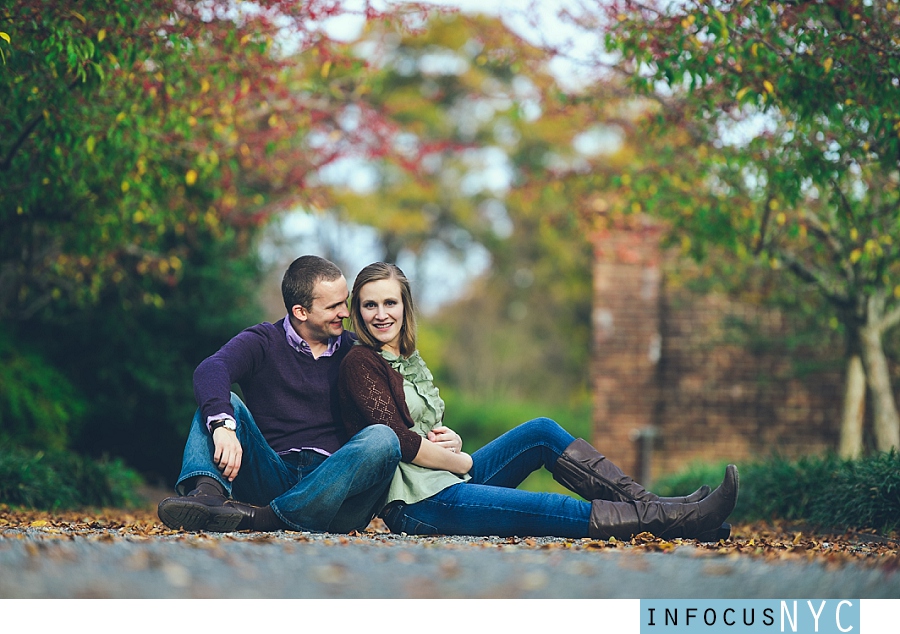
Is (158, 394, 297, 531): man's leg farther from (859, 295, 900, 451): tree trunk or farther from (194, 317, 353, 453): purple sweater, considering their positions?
(859, 295, 900, 451): tree trunk

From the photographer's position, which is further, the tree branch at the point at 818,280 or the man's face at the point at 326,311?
the tree branch at the point at 818,280

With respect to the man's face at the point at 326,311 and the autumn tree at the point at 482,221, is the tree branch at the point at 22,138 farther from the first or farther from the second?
the autumn tree at the point at 482,221

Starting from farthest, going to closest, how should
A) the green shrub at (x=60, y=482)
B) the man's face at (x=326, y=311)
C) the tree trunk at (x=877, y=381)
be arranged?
the tree trunk at (x=877, y=381) → the green shrub at (x=60, y=482) → the man's face at (x=326, y=311)

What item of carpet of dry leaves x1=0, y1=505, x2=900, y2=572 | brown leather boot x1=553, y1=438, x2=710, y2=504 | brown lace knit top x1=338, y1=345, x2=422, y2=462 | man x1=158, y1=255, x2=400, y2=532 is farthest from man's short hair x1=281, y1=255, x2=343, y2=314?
brown leather boot x1=553, y1=438, x2=710, y2=504

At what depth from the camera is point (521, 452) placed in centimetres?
409

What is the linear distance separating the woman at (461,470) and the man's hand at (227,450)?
492 mm

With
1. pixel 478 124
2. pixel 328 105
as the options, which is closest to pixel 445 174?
pixel 478 124

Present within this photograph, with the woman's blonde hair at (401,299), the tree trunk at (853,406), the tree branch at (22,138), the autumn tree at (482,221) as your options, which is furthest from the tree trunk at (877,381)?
the autumn tree at (482,221)

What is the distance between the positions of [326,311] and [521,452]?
41.5 inches

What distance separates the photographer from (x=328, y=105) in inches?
329

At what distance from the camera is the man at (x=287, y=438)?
12.1 feet

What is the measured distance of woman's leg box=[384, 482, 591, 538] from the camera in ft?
12.5

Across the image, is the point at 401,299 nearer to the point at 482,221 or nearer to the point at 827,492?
the point at 827,492

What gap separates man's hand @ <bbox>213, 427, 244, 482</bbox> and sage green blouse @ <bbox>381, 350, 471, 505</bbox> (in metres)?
0.64
